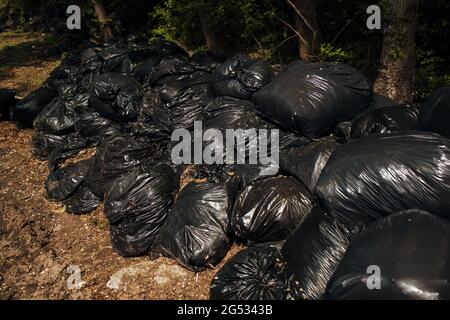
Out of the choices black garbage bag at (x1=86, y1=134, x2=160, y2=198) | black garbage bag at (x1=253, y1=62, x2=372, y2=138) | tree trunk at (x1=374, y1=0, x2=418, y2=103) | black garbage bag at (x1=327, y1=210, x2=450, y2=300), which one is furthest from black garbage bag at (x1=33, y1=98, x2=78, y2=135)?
black garbage bag at (x1=327, y1=210, x2=450, y2=300)

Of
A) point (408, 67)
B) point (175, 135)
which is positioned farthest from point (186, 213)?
point (408, 67)

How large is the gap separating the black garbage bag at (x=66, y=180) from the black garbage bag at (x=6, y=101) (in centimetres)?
183

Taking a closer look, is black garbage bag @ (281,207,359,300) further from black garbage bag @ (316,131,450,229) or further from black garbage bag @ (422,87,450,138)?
black garbage bag @ (422,87,450,138)

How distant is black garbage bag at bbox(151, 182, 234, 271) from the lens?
2.61 metres

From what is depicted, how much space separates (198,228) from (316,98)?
120cm

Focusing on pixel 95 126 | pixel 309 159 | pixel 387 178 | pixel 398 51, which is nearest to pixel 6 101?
pixel 95 126

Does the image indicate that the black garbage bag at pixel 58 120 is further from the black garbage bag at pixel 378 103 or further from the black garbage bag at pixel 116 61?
the black garbage bag at pixel 378 103

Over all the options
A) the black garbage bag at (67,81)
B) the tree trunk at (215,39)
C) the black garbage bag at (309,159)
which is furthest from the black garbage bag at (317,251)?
the tree trunk at (215,39)

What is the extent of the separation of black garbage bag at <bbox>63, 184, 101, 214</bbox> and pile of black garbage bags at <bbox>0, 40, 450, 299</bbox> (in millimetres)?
13

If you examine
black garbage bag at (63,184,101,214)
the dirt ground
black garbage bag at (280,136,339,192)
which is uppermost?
black garbage bag at (280,136,339,192)

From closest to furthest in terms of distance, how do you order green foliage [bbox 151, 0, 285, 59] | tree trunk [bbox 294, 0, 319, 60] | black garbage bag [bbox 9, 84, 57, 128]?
tree trunk [bbox 294, 0, 319, 60]
black garbage bag [bbox 9, 84, 57, 128]
green foliage [bbox 151, 0, 285, 59]

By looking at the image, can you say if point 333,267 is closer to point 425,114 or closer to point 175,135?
point 425,114

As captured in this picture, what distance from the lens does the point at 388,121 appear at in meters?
2.52
